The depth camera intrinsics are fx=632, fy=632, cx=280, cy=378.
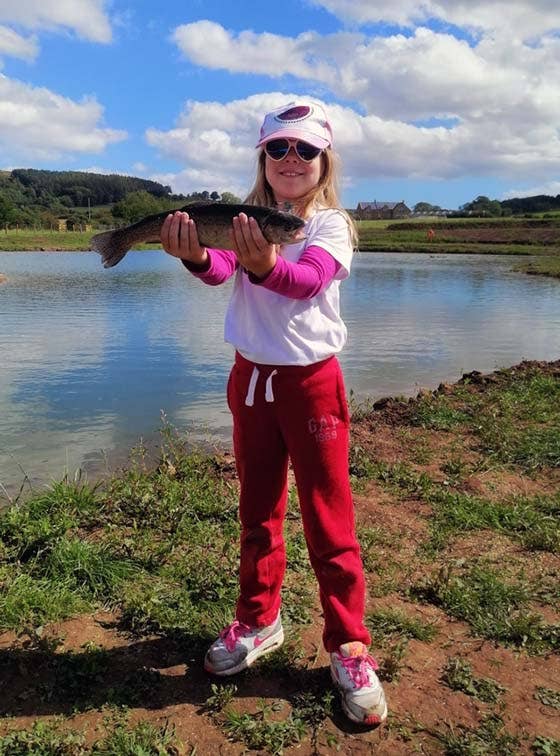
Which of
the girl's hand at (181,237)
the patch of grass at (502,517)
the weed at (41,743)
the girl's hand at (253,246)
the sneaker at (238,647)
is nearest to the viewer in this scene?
the girl's hand at (253,246)

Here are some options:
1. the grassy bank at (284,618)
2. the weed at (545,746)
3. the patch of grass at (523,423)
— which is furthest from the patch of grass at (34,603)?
the patch of grass at (523,423)

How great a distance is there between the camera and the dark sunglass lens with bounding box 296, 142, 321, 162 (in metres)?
2.97

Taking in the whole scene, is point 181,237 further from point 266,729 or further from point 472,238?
point 472,238

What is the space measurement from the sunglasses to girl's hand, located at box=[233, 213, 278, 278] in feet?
1.86

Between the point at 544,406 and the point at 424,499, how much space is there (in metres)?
3.66

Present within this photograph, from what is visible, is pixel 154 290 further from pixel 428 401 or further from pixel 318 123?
pixel 318 123

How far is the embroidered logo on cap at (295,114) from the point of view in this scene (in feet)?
9.83

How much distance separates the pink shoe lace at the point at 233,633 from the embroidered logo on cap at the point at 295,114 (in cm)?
257

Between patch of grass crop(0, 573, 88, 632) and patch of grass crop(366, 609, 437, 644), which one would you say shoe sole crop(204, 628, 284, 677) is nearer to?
patch of grass crop(366, 609, 437, 644)

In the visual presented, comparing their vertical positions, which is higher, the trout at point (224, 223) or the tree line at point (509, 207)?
the tree line at point (509, 207)

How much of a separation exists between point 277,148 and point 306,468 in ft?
5.04

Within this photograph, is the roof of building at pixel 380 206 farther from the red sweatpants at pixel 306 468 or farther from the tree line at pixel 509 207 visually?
the red sweatpants at pixel 306 468

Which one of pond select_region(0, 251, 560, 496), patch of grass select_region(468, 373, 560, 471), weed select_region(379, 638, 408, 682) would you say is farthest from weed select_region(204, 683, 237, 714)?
patch of grass select_region(468, 373, 560, 471)

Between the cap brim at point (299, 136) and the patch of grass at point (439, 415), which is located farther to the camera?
the patch of grass at point (439, 415)
